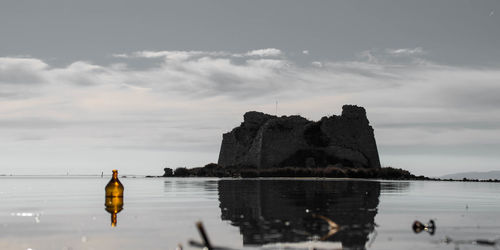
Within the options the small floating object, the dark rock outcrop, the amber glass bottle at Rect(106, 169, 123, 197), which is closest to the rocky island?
the dark rock outcrop

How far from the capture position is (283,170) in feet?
405

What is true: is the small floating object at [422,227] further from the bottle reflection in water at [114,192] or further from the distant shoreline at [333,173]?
the distant shoreline at [333,173]

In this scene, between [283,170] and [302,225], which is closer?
[302,225]

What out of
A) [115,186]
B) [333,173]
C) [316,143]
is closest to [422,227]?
[115,186]

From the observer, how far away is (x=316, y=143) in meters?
144

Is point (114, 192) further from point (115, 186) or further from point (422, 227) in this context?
point (422, 227)

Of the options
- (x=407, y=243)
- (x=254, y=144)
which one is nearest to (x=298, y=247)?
(x=407, y=243)

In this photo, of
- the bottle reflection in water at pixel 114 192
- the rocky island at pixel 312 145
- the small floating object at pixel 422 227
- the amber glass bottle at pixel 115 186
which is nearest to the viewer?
the small floating object at pixel 422 227

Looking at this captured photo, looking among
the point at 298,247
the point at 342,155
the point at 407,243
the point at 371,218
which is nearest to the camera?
the point at 298,247

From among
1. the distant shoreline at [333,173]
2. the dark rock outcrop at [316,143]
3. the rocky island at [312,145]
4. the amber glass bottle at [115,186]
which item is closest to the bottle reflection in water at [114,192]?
the amber glass bottle at [115,186]

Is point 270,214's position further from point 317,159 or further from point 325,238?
point 317,159

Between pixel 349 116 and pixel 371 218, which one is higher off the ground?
pixel 349 116

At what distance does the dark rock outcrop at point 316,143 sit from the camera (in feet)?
452

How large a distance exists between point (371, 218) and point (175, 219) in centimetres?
643
